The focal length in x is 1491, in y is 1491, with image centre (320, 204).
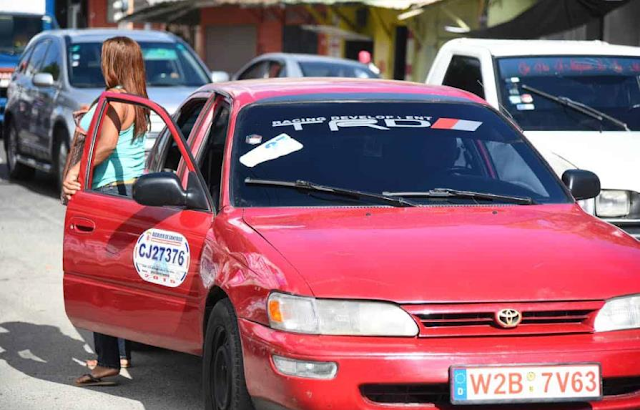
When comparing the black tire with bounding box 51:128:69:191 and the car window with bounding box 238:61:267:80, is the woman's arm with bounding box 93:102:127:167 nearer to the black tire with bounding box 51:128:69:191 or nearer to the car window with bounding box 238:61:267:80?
A: the black tire with bounding box 51:128:69:191

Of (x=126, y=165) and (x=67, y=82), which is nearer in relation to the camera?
(x=126, y=165)

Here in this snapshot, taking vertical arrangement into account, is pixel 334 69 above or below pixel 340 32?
above

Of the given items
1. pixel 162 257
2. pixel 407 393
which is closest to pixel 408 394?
pixel 407 393

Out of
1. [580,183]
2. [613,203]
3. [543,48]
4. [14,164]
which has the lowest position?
[14,164]

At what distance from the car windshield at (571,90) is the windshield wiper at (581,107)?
0.02 meters

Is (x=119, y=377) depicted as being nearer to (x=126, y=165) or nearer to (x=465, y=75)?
(x=126, y=165)

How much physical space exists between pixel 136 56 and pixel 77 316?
1.45 meters

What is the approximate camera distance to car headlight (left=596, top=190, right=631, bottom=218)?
909cm

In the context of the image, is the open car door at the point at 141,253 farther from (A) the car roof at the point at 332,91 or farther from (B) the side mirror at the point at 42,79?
(B) the side mirror at the point at 42,79

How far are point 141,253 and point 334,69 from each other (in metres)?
14.4

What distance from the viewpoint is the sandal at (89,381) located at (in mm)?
7152

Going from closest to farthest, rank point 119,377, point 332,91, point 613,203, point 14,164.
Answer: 1. point 332,91
2. point 119,377
3. point 613,203
4. point 14,164

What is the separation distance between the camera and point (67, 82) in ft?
52.5

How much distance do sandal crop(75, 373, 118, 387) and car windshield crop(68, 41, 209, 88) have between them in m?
8.92
